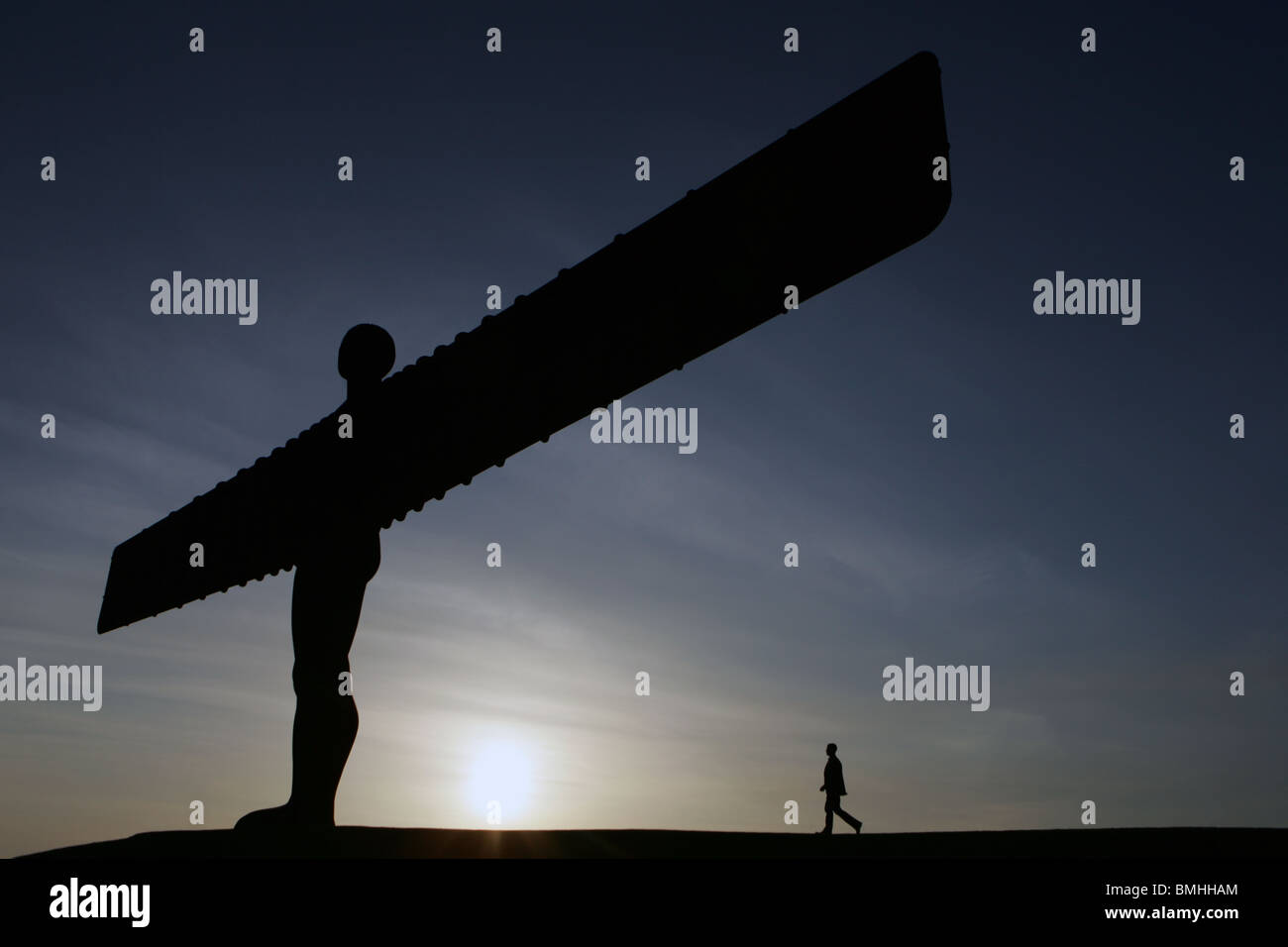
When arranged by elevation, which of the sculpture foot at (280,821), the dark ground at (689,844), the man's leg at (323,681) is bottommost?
the dark ground at (689,844)

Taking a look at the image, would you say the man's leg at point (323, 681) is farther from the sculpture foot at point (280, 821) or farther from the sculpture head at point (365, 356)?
the sculpture head at point (365, 356)

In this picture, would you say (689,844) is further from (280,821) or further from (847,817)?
(847,817)

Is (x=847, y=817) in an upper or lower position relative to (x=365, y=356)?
lower

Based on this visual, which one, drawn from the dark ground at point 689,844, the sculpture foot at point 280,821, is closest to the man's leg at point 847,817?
the dark ground at point 689,844

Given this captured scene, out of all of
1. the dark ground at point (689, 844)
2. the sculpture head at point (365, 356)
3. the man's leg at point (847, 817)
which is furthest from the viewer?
the man's leg at point (847, 817)

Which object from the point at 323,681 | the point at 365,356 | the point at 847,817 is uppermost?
the point at 365,356

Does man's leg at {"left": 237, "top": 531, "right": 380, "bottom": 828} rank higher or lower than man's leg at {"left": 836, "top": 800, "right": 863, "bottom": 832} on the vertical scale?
higher

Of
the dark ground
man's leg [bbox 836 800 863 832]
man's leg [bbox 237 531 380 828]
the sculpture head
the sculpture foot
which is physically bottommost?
man's leg [bbox 836 800 863 832]
